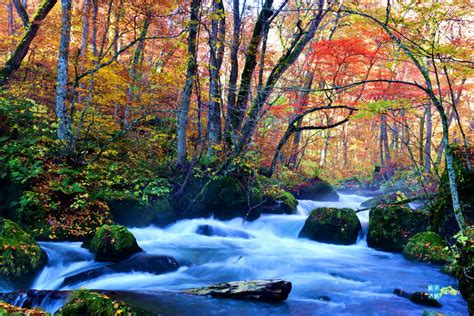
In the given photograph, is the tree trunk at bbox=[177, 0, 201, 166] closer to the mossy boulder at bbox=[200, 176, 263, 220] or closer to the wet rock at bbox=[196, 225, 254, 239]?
the mossy boulder at bbox=[200, 176, 263, 220]

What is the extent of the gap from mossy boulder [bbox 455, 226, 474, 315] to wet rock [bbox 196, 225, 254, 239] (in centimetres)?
719

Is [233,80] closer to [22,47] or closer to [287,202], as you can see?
[287,202]

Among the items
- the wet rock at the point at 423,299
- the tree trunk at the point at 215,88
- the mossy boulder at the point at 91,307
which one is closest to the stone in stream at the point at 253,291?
the wet rock at the point at 423,299

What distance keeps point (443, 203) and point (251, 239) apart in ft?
17.3

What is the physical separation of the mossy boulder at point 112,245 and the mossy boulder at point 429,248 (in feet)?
21.0

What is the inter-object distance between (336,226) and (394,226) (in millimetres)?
1553

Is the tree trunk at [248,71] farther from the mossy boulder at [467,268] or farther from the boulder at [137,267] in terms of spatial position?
the mossy boulder at [467,268]

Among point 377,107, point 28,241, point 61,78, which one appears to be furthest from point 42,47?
point 377,107

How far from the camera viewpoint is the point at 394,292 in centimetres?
630

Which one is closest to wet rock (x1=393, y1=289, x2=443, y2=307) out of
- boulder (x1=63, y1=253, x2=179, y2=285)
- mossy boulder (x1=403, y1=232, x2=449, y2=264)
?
mossy boulder (x1=403, y1=232, x2=449, y2=264)

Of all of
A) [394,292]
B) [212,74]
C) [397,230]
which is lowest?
[394,292]

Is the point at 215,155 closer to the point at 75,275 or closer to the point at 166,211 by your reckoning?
the point at 166,211

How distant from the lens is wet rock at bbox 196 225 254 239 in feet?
33.8

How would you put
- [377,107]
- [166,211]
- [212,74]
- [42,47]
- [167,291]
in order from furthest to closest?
[42,47] < [212,74] < [166,211] < [377,107] < [167,291]
